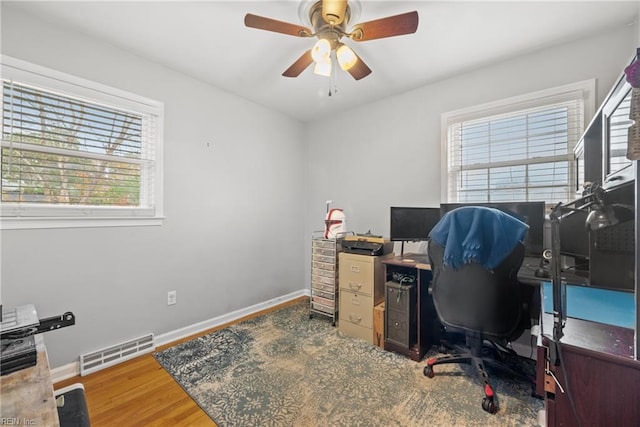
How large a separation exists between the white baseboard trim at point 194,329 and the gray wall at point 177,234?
5 centimetres

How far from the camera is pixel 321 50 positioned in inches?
66.1

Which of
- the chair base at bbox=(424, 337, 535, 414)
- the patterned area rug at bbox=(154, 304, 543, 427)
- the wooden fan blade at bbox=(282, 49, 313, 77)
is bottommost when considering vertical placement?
the patterned area rug at bbox=(154, 304, 543, 427)

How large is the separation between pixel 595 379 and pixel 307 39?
Answer: 243cm

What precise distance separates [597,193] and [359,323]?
6.77 feet

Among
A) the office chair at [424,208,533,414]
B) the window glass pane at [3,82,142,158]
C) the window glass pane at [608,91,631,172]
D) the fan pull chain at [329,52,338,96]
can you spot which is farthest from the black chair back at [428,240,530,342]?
the window glass pane at [3,82,142,158]

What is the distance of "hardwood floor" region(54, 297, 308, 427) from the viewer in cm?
156

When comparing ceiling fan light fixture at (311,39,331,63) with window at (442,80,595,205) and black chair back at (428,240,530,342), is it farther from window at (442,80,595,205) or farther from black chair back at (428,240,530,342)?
window at (442,80,595,205)

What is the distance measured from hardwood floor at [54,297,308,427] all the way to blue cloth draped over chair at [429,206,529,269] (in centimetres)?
176

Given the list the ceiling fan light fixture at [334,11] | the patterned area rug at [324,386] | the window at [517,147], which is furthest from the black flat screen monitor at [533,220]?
the ceiling fan light fixture at [334,11]

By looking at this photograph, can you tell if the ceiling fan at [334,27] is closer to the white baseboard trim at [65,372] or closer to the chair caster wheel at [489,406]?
the chair caster wheel at [489,406]

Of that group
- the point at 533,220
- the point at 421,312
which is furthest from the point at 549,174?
the point at 421,312

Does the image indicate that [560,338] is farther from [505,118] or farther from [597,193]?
[505,118]

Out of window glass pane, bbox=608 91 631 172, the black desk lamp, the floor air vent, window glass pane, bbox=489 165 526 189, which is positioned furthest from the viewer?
window glass pane, bbox=489 165 526 189

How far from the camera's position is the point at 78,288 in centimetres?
201
